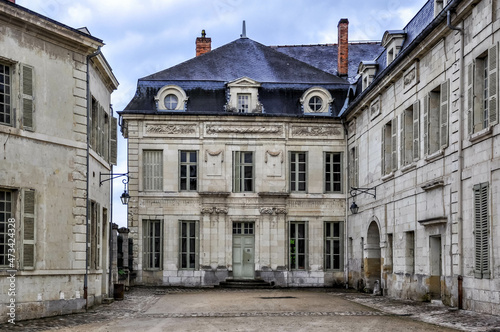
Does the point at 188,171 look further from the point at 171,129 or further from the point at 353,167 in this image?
the point at 353,167

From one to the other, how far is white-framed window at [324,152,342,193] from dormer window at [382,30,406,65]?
23.0 ft

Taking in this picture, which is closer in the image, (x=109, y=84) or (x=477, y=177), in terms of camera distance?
(x=477, y=177)

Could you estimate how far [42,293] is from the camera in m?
14.9

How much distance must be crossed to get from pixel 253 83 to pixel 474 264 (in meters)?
15.5

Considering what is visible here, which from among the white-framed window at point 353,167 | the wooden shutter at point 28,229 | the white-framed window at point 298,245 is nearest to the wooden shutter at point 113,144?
the wooden shutter at point 28,229

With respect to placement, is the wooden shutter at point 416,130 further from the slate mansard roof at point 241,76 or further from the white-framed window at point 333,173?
the slate mansard roof at point 241,76

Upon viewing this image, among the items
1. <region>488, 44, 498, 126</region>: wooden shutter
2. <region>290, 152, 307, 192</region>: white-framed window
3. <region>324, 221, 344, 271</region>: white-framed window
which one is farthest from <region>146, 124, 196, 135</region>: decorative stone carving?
<region>488, 44, 498, 126</region>: wooden shutter

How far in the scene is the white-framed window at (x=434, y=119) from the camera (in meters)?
17.7

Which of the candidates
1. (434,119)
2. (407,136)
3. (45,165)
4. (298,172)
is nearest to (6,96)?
(45,165)

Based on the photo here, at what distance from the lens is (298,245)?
1145 inches

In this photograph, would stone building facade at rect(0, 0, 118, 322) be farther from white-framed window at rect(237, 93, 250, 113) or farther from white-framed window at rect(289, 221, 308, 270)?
white-framed window at rect(289, 221, 308, 270)

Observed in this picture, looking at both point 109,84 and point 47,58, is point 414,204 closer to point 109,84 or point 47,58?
point 109,84

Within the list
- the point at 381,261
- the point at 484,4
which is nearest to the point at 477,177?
the point at 484,4

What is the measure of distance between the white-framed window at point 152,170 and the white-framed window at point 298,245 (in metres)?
5.39
